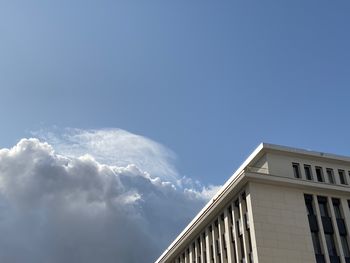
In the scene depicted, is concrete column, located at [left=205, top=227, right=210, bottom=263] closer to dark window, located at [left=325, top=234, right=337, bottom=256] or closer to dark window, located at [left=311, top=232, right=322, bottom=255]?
dark window, located at [left=311, top=232, right=322, bottom=255]

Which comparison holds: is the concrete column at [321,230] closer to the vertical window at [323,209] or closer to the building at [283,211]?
the building at [283,211]

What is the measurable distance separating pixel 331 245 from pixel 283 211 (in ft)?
16.1

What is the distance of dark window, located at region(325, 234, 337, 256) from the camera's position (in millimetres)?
41875

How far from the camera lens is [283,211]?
42.8m

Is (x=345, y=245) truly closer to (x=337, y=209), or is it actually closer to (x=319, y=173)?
(x=337, y=209)

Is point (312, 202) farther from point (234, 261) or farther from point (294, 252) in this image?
point (234, 261)

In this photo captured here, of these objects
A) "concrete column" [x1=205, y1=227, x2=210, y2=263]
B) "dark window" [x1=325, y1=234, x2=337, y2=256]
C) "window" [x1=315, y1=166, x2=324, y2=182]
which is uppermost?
"window" [x1=315, y1=166, x2=324, y2=182]

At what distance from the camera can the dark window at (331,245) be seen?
41.9 m

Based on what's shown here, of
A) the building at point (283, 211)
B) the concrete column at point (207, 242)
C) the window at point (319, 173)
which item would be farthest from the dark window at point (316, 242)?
the concrete column at point (207, 242)

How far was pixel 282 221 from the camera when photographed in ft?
138

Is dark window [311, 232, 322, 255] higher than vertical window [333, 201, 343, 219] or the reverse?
the reverse

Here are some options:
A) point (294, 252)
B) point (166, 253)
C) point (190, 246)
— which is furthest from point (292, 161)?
point (166, 253)

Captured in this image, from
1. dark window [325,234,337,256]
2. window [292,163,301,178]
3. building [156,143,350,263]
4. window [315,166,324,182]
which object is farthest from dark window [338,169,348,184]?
dark window [325,234,337,256]

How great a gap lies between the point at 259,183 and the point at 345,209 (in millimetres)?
8582
